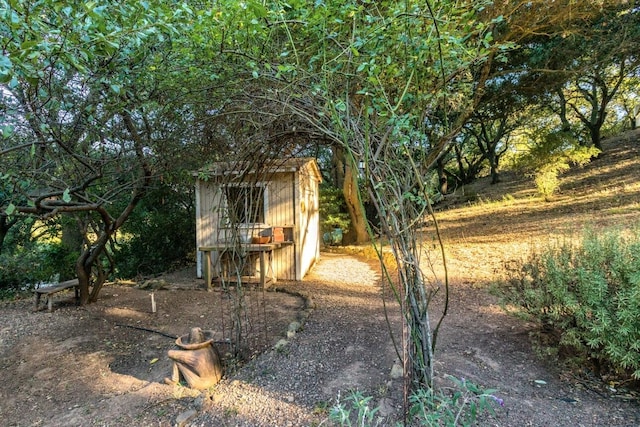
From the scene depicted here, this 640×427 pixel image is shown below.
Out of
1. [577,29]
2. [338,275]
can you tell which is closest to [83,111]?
[338,275]

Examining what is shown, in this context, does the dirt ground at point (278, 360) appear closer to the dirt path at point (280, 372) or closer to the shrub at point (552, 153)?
the dirt path at point (280, 372)

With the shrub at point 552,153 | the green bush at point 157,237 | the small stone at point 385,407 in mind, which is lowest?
the small stone at point 385,407

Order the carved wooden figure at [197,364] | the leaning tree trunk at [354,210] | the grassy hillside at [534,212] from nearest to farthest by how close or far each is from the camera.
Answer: the carved wooden figure at [197,364]
the grassy hillside at [534,212]
the leaning tree trunk at [354,210]

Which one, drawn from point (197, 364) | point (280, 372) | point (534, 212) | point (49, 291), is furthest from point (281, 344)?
point (534, 212)

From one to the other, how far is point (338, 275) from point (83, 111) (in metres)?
5.47

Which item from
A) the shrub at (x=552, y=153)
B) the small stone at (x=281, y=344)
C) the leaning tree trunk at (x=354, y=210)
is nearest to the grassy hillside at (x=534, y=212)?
the shrub at (x=552, y=153)

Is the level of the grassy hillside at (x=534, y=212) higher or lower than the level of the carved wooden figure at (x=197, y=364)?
higher

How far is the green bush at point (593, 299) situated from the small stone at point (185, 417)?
2824 millimetres

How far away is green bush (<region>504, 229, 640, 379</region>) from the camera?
88.0 inches

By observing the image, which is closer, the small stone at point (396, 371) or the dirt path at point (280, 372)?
the dirt path at point (280, 372)

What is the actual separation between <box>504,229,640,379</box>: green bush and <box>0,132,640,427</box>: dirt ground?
12.0 inches

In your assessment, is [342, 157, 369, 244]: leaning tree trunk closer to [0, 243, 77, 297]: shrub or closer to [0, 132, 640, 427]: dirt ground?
[0, 132, 640, 427]: dirt ground

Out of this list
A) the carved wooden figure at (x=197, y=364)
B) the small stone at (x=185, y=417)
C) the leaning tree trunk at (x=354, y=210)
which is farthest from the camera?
the leaning tree trunk at (x=354, y=210)

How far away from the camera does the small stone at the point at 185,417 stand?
7.63ft
